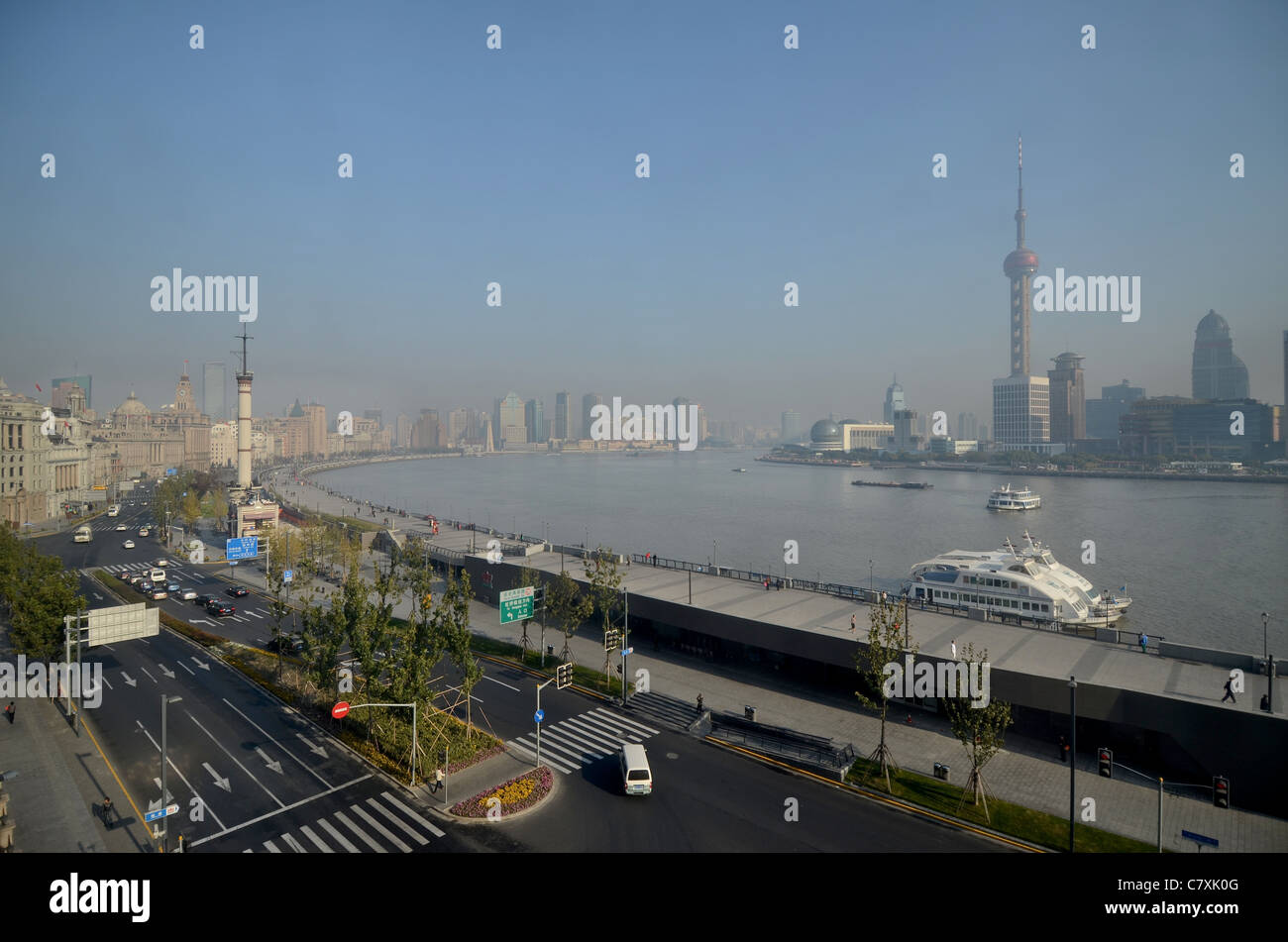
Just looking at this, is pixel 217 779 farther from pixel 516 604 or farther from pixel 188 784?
A: pixel 516 604

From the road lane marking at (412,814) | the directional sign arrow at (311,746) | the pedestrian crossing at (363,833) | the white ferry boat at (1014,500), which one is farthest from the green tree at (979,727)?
the white ferry boat at (1014,500)

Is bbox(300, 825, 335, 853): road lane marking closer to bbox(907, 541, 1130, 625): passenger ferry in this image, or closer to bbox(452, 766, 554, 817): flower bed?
bbox(452, 766, 554, 817): flower bed

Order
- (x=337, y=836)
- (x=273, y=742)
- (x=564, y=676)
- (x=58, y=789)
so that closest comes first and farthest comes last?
(x=337, y=836), (x=58, y=789), (x=273, y=742), (x=564, y=676)

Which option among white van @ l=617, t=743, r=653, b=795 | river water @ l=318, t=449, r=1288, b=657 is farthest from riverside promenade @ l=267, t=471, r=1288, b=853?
river water @ l=318, t=449, r=1288, b=657

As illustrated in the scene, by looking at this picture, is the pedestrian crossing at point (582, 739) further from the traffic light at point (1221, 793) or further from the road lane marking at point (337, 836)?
the traffic light at point (1221, 793)

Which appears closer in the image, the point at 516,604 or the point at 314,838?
the point at 314,838

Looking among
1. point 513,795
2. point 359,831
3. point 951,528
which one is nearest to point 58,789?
point 359,831
